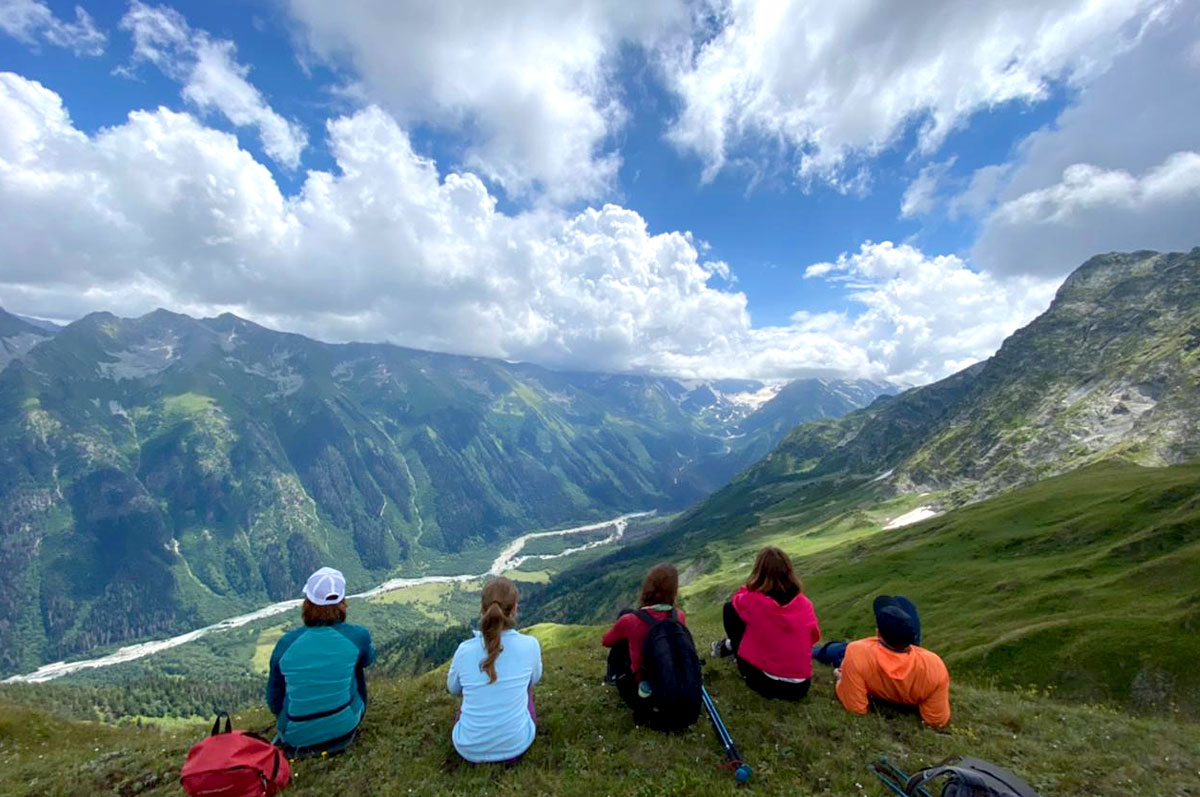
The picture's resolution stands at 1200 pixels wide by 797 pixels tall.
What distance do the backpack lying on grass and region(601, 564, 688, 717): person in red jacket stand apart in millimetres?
5008

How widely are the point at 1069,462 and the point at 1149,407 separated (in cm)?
3760

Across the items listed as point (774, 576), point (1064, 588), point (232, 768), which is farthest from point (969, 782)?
point (1064, 588)

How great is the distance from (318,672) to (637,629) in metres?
7.49

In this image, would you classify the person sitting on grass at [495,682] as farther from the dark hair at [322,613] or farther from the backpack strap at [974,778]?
the backpack strap at [974,778]

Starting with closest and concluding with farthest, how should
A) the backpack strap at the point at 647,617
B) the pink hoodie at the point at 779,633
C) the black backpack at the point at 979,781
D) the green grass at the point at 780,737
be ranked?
the black backpack at the point at 979,781 → the green grass at the point at 780,737 → the backpack strap at the point at 647,617 → the pink hoodie at the point at 779,633

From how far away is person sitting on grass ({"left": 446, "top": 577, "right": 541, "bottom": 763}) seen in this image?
34.9 feet

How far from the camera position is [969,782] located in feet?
26.1

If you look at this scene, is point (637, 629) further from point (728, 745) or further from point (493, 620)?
point (493, 620)

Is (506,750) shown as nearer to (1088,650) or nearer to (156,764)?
(156,764)

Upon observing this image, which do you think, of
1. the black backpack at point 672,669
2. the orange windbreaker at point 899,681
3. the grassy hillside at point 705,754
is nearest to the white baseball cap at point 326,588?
the grassy hillside at point 705,754

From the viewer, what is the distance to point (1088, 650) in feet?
115

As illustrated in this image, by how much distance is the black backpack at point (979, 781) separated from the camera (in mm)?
7465

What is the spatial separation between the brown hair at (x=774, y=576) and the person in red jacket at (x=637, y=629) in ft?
7.76

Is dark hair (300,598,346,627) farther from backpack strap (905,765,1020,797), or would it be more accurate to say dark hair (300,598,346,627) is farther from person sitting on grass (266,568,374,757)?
backpack strap (905,765,1020,797)
